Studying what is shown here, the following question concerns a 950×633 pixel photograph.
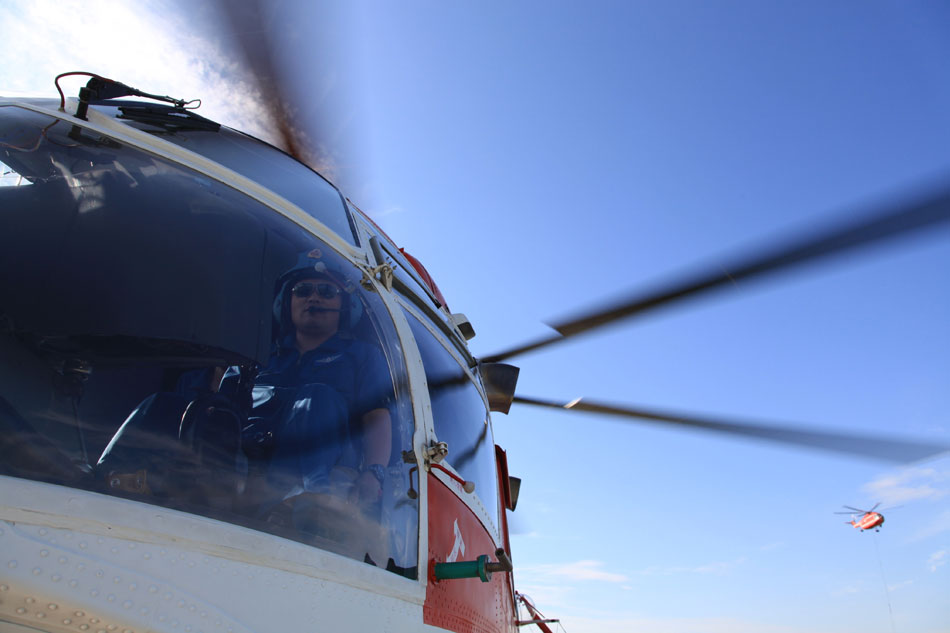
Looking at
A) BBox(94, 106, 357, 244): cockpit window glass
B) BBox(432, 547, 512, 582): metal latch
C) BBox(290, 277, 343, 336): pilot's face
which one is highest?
BBox(94, 106, 357, 244): cockpit window glass

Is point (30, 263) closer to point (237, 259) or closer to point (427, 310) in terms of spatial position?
point (237, 259)

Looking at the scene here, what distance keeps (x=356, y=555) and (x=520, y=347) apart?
2.74 meters

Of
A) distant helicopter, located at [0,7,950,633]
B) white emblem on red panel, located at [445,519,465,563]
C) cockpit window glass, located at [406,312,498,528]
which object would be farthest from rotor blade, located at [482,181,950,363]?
Result: white emblem on red panel, located at [445,519,465,563]

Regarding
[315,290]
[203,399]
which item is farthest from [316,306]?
[203,399]

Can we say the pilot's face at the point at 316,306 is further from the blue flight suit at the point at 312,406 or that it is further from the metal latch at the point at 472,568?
the metal latch at the point at 472,568

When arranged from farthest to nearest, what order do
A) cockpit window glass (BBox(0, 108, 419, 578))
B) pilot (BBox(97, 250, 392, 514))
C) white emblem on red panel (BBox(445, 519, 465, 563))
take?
white emblem on red panel (BBox(445, 519, 465, 563))
cockpit window glass (BBox(0, 108, 419, 578))
pilot (BBox(97, 250, 392, 514))

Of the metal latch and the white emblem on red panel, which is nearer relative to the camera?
the metal latch

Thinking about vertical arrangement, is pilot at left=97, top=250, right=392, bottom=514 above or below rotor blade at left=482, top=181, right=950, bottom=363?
below

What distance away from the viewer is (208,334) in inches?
80.2

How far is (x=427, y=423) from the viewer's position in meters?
→ 2.42

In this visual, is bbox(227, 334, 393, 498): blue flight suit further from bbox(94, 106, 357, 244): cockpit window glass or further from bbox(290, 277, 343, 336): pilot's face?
bbox(94, 106, 357, 244): cockpit window glass

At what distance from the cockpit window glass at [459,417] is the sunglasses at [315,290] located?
1.95ft

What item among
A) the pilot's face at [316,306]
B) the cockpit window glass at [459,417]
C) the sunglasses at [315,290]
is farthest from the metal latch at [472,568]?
the sunglasses at [315,290]

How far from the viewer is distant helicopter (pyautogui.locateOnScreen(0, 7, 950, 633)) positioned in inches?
48.1
